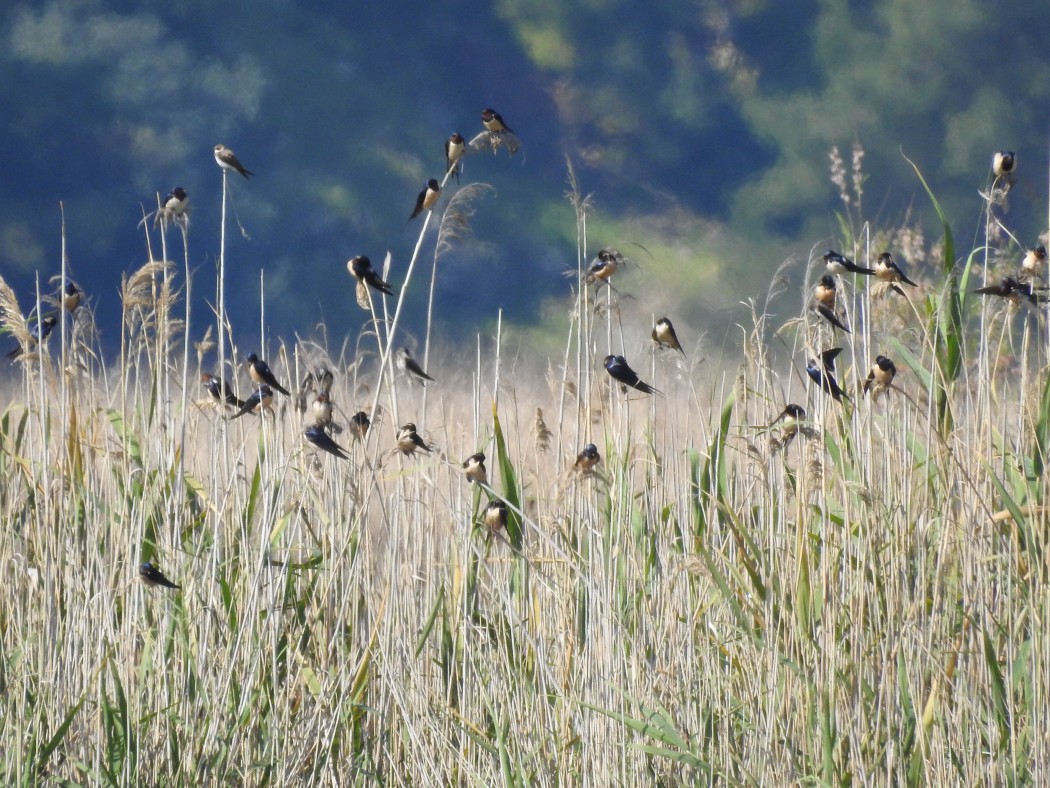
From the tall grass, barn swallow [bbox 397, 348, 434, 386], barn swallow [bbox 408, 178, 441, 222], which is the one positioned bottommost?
the tall grass

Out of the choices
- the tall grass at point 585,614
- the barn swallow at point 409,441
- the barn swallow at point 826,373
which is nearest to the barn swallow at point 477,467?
the tall grass at point 585,614

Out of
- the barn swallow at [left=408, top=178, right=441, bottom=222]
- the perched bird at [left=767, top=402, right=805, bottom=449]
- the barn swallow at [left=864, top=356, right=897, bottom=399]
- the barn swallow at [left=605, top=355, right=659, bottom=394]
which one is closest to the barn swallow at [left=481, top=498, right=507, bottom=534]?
the barn swallow at [left=605, top=355, right=659, bottom=394]

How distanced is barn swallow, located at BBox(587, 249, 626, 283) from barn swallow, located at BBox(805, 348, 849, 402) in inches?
23.8

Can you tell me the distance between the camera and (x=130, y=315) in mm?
2938

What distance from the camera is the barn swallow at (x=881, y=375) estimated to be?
8.72ft

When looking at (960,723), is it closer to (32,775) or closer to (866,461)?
(866,461)

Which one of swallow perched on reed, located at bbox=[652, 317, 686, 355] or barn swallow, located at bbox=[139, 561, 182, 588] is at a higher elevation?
swallow perched on reed, located at bbox=[652, 317, 686, 355]

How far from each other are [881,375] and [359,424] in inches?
50.8

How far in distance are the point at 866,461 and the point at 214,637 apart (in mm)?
1634

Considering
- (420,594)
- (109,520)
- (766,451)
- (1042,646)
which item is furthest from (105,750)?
(1042,646)

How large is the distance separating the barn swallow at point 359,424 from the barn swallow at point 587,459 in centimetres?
51

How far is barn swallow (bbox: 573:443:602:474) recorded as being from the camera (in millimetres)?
2629

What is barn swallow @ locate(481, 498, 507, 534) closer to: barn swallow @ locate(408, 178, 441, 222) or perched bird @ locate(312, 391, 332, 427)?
perched bird @ locate(312, 391, 332, 427)

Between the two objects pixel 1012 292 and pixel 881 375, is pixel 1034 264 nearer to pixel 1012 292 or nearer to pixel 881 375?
pixel 1012 292
